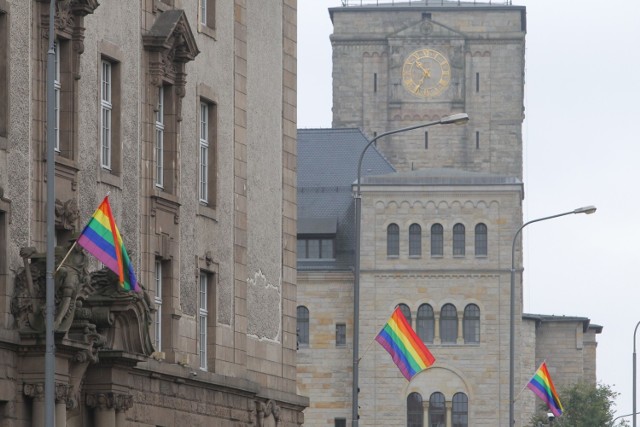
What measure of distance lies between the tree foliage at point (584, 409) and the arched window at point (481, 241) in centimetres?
712

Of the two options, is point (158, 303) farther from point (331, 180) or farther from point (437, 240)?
point (331, 180)

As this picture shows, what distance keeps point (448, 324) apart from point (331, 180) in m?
11.8

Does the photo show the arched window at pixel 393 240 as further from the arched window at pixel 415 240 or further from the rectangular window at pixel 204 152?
the rectangular window at pixel 204 152

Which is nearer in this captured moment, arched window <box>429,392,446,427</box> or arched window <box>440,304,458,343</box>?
arched window <box>429,392,446,427</box>

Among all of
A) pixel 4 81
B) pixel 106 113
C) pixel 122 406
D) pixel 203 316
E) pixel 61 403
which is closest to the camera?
pixel 4 81

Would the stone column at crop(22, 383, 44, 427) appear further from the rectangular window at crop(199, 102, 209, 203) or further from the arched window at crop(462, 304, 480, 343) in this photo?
the arched window at crop(462, 304, 480, 343)

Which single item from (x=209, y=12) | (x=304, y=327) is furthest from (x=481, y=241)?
(x=209, y=12)

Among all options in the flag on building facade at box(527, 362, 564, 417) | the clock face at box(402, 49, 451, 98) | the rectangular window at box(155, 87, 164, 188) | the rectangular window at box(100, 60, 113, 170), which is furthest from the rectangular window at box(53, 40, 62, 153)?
the clock face at box(402, 49, 451, 98)

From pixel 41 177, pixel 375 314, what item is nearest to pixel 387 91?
pixel 375 314

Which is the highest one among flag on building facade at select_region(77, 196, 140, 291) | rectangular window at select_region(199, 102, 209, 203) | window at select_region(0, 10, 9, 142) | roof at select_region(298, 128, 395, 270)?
roof at select_region(298, 128, 395, 270)

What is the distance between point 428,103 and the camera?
415 ft

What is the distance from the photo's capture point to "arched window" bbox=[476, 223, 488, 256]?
10050 centimetres

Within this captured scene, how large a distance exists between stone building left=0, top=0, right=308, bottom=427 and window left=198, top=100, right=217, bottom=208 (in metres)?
0.04

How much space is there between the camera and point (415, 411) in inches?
3957
